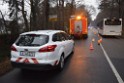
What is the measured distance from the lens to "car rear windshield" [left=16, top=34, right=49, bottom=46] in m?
8.12

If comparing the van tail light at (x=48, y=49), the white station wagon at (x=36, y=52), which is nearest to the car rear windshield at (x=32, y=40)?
the white station wagon at (x=36, y=52)

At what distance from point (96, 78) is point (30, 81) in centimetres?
224

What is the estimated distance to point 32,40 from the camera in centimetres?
823

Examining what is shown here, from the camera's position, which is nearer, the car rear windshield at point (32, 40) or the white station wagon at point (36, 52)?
the white station wagon at point (36, 52)

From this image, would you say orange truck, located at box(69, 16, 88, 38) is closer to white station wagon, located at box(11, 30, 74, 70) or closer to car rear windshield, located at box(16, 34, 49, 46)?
white station wagon, located at box(11, 30, 74, 70)

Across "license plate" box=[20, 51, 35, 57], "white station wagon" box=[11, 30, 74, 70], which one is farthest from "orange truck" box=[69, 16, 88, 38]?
"license plate" box=[20, 51, 35, 57]

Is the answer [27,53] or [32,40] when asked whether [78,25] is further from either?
[27,53]

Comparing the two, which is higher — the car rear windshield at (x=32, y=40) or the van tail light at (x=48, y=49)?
the car rear windshield at (x=32, y=40)

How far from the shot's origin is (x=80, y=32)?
2920 centimetres

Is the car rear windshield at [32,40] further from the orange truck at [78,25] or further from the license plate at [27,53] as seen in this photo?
the orange truck at [78,25]

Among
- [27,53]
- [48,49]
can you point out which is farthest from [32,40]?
[48,49]

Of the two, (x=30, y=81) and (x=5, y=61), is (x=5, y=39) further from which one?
(x=30, y=81)

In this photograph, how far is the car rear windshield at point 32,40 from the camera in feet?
26.6

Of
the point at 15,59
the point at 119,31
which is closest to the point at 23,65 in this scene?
the point at 15,59
